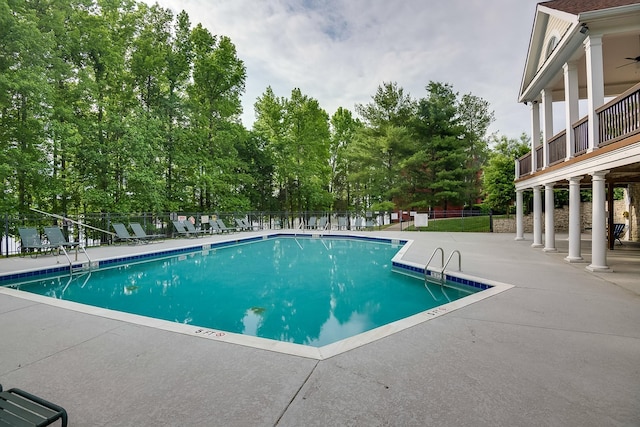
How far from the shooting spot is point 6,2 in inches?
381

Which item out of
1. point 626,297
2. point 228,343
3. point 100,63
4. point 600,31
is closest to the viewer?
point 228,343

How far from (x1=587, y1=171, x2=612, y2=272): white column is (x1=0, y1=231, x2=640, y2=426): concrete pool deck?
9.86 ft

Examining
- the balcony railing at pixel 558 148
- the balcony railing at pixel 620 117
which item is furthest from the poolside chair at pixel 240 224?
the balcony railing at pixel 620 117

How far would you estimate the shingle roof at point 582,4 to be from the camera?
6.32 metres

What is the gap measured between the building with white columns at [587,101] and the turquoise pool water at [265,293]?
369 centimetres

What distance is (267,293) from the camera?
20.6 ft

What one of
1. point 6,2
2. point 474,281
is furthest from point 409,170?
point 6,2

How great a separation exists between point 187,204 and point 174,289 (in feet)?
40.2

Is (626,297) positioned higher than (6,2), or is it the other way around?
(6,2)

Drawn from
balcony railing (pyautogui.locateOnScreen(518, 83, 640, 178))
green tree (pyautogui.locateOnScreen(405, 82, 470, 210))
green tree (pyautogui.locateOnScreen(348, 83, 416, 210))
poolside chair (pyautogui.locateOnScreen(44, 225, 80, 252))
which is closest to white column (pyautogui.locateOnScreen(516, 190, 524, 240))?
balcony railing (pyautogui.locateOnScreen(518, 83, 640, 178))

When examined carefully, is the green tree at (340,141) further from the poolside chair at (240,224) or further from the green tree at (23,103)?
the green tree at (23,103)

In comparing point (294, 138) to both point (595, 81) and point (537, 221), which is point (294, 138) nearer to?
point (537, 221)

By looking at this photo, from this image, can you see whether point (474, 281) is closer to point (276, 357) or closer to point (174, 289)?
point (276, 357)

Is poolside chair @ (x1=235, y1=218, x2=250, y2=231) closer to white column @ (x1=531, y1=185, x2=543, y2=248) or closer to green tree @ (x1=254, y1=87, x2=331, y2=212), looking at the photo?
green tree @ (x1=254, y1=87, x2=331, y2=212)
